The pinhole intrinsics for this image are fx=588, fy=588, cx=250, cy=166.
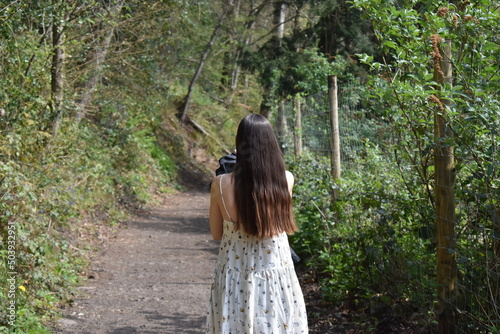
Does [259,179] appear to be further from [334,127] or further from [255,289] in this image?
[334,127]

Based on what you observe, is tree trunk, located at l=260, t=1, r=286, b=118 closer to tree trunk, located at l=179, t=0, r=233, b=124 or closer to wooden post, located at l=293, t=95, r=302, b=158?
tree trunk, located at l=179, t=0, r=233, b=124

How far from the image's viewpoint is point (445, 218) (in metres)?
4.03

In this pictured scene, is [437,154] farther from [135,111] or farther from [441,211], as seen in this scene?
[135,111]

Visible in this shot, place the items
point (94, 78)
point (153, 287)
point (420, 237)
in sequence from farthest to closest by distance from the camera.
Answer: point (94, 78) < point (153, 287) < point (420, 237)

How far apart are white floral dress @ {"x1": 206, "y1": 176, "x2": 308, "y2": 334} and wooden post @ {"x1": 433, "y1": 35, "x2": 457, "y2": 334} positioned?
44.2 inches

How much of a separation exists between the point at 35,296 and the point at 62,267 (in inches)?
57.7

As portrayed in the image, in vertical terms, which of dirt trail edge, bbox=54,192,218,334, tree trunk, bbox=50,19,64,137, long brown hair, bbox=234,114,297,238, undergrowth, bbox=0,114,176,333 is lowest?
dirt trail edge, bbox=54,192,218,334

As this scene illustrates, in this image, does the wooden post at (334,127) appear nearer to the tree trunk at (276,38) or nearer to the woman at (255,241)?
the woman at (255,241)

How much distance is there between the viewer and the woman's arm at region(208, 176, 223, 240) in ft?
11.6

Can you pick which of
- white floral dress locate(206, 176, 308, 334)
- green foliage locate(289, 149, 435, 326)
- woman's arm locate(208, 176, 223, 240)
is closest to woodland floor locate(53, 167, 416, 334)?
green foliage locate(289, 149, 435, 326)

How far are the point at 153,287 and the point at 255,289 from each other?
4.52 m

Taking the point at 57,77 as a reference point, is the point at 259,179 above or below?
below

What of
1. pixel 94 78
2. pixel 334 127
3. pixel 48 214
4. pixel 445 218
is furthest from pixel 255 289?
pixel 94 78

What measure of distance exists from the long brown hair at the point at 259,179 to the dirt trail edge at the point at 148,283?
9.50 feet
